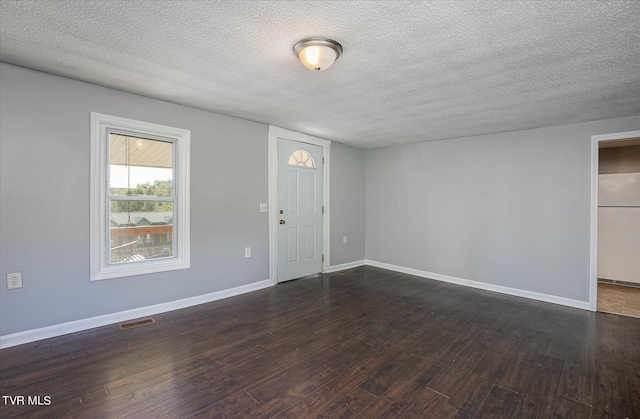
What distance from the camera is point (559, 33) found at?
1.81 m

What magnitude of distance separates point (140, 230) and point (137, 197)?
37 centimetres

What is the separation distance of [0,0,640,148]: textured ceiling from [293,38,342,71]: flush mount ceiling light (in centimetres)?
6

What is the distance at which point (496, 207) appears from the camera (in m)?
4.23

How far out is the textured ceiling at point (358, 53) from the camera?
167 cm

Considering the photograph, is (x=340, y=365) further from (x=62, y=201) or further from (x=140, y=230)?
(x=62, y=201)

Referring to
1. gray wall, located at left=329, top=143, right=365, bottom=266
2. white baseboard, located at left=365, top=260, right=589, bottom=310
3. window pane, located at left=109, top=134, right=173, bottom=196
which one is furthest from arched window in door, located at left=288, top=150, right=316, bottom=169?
white baseboard, located at left=365, top=260, right=589, bottom=310

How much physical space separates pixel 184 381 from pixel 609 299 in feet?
17.2

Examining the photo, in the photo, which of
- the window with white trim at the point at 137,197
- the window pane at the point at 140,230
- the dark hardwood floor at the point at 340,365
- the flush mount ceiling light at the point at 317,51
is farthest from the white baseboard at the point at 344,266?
the flush mount ceiling light at the point at 317,51

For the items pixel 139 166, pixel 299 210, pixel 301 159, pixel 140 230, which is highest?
pixel 301 159

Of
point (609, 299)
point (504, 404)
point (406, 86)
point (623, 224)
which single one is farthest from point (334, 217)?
point (623, 224)

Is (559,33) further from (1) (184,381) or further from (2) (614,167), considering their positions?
(2) (614,167)

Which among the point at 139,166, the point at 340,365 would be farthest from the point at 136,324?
the point at 340,365

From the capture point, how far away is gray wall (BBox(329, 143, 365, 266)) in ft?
17.4

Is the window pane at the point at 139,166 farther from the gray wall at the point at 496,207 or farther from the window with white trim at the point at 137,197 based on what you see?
the gray wall at the point at 496,207
